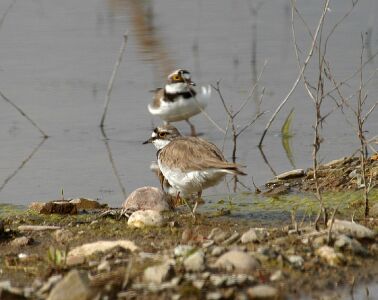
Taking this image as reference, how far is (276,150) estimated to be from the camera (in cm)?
1034

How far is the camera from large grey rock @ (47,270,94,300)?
5484 mm

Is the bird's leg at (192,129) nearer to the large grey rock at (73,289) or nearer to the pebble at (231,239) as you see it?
the pebble at (231,239)

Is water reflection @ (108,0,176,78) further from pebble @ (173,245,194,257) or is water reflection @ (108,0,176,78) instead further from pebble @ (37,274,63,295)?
pebble @ (37,274,63,295)

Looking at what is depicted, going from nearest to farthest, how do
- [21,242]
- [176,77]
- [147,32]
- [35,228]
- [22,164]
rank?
[21,242] → [35,228] → [22,164] → [176,77] → [147,32]

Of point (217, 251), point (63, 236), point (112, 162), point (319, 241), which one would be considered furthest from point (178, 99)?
point (217, 251)

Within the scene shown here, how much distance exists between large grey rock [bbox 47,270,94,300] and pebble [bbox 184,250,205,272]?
23.6 inches

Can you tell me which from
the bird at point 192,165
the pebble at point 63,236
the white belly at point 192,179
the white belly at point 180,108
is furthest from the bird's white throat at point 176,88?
the pebble at point 63,236

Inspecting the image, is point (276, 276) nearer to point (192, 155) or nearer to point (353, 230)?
point (353, 230)

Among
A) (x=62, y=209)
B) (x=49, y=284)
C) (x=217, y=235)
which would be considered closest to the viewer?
(x=49, y=284)

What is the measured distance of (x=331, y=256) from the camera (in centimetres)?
621

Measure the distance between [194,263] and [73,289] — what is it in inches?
29.2

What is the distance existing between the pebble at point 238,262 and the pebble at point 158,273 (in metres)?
0.33

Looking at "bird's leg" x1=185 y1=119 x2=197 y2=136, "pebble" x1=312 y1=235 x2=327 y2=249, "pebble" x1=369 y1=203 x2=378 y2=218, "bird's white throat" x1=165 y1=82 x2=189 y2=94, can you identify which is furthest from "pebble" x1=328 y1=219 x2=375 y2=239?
"bird's white throat" x1=165 y1=82 x2=189 y2=94

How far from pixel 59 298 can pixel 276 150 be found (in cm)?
513
